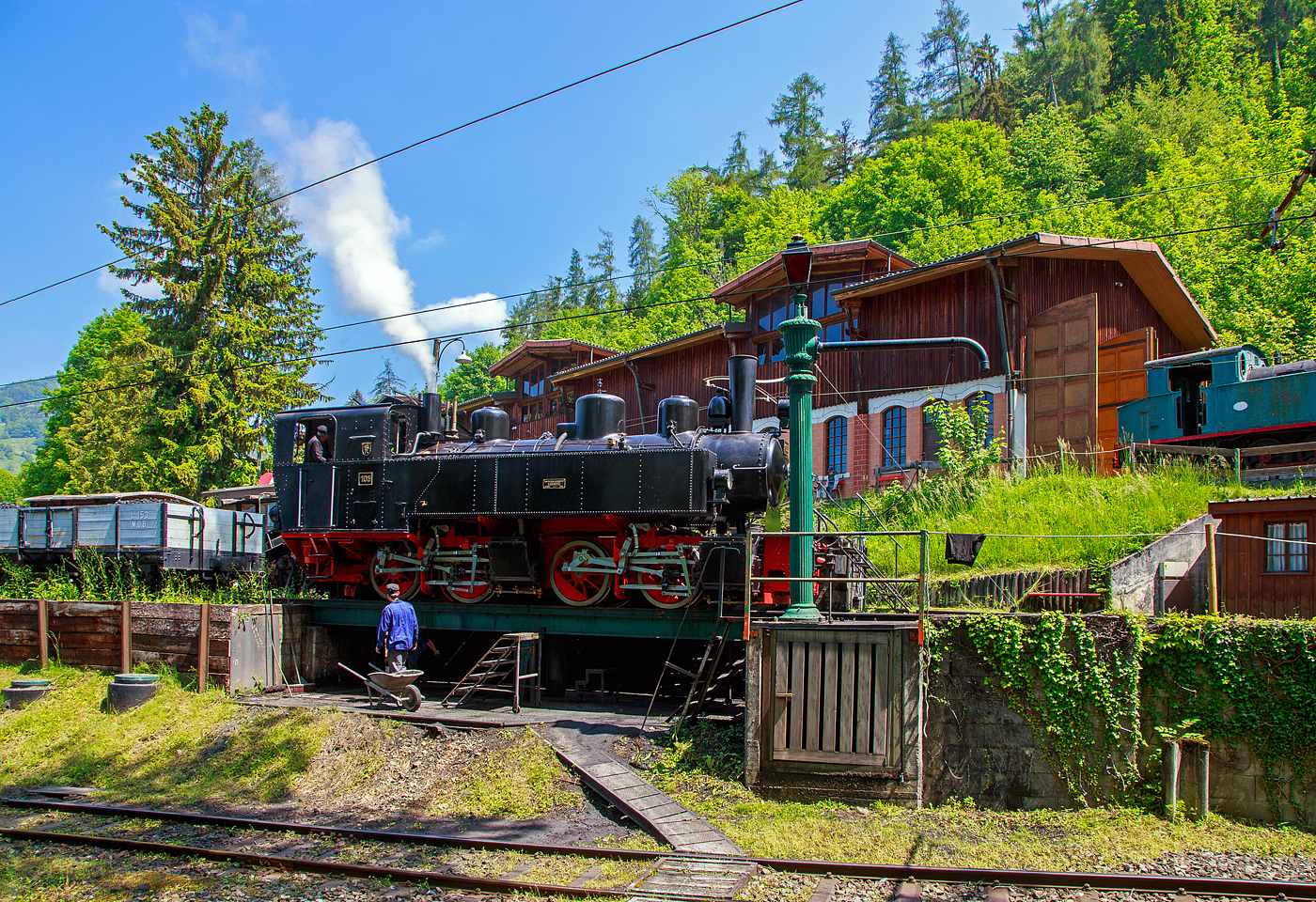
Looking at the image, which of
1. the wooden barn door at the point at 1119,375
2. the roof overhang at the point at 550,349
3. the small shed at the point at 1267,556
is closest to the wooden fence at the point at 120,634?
the small shed at the point at 1267,556

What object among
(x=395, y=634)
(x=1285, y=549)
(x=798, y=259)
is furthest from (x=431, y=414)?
(x=1285, y=549)

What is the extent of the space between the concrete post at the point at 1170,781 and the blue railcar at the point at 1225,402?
967 centimetres

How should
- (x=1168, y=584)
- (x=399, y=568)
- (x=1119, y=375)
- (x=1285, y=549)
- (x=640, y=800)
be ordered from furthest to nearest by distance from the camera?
(x=1119, y=375) → (x=399, y=568) → (x=1168, y=584) → (x=1285, y=549) → (x=640, y=800)

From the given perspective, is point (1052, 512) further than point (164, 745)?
Yes

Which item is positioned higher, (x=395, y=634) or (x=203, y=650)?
(x=395, y=634)

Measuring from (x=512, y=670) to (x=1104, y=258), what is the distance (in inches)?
577

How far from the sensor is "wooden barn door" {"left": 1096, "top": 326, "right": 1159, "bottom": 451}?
57.8ft

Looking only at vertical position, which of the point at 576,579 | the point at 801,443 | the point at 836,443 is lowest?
the point at 576,579

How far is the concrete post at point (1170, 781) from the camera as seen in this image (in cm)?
748

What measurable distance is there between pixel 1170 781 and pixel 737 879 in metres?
4.29

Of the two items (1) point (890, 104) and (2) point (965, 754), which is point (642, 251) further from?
(2) point (965, 754)

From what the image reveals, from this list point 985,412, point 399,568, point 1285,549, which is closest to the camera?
point 1285,549

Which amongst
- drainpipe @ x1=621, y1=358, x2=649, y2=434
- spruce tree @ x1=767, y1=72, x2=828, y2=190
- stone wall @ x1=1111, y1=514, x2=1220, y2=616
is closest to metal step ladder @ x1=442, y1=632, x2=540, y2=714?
stone wall @ x1=1111, y1=514, x2=1220, y2=616

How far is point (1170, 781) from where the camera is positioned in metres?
7.52
